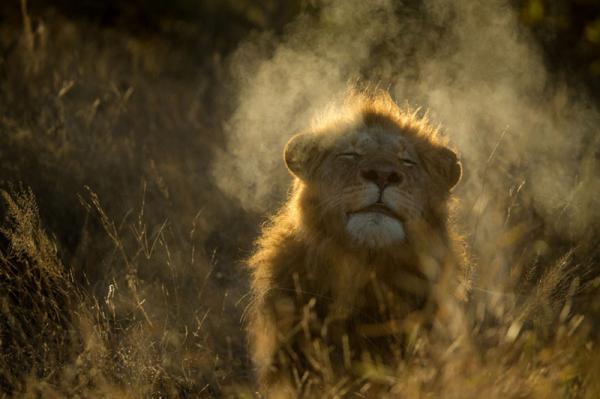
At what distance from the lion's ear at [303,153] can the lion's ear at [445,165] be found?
51cm

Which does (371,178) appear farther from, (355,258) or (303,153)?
(303,153)

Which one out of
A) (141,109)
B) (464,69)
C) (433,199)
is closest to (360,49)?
(464,69)

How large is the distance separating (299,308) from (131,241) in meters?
2.24

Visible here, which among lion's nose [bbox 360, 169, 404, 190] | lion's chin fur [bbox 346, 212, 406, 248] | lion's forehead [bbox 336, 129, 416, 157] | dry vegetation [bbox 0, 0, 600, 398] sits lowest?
dry vegetation [bbox 0, 0, 600, 398]

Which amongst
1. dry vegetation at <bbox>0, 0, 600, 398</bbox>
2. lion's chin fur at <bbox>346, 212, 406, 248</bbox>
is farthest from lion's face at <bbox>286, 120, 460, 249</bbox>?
dry vegetation at <bbox>0, 0, 600, 398</bbox>

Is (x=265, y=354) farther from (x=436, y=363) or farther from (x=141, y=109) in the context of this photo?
(x=141, y=109)

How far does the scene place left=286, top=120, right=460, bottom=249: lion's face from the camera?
12.6 ft

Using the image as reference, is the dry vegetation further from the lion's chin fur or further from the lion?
the lion's chin fur

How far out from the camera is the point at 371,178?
388 centimetres

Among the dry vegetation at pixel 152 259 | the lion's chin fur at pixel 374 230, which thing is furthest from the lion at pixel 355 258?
the dry vegetation at pixel 152 259

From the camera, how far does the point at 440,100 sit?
765cm

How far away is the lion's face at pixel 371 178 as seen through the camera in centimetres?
384

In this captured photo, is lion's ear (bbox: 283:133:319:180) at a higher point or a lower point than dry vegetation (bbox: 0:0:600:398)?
higher

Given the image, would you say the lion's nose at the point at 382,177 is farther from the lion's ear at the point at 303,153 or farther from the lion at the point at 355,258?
the lion's ear at the point at 303,153
